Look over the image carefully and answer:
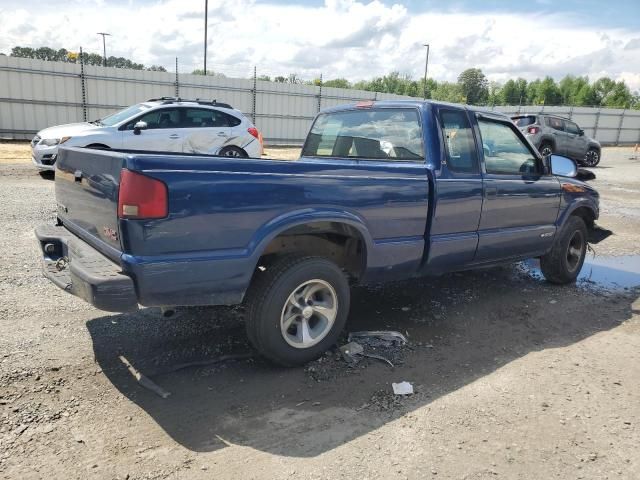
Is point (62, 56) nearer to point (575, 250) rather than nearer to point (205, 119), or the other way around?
point (205, 119)

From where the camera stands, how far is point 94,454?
2525mm

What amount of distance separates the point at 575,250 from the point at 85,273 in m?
5.11

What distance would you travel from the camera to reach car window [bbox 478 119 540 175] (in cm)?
469

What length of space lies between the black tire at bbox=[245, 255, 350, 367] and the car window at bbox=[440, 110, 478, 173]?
1.55 metres

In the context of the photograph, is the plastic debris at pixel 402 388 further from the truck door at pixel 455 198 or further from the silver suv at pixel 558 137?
the silver suv at pixel 558 137

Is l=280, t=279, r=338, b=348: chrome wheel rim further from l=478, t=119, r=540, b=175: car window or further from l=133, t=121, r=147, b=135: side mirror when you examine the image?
l=133, t=121, r=147, b=135: side mirror

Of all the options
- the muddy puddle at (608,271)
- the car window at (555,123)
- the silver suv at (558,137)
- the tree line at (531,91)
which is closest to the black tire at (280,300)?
the muddy puddle at (608,271)

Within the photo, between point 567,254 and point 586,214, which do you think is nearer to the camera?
point 567,254

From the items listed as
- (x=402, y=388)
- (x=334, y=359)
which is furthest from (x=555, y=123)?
(x=402, y=388)

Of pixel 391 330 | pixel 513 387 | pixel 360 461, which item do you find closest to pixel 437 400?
pixel 513 387

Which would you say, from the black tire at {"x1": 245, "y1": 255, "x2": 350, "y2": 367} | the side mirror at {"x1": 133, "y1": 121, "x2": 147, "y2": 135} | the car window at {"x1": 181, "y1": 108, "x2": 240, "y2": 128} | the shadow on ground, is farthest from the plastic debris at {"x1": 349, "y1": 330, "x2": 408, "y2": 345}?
the car window at {"x1": 181, "y1": 108, "x2": 240, "y2": 128}

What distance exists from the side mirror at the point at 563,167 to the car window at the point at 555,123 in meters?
14.1

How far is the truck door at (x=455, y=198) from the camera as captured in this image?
4.09 meters

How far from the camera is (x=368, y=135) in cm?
467
